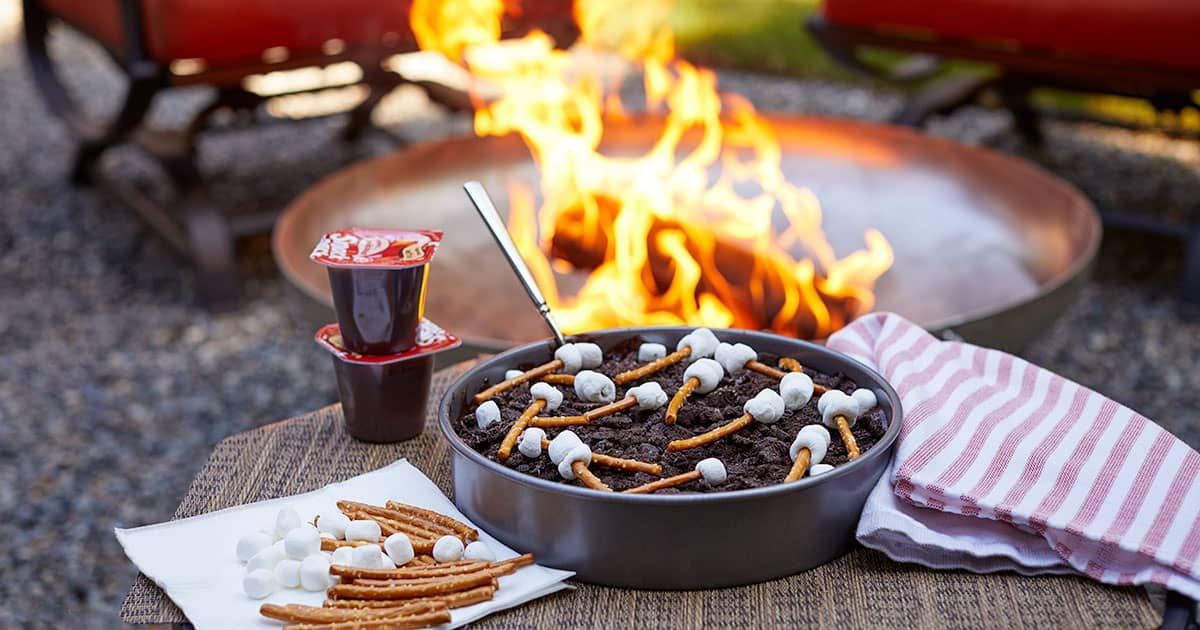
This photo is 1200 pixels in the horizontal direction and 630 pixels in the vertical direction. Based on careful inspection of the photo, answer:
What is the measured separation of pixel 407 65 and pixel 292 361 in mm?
2435

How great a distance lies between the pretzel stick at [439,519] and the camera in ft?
3.10

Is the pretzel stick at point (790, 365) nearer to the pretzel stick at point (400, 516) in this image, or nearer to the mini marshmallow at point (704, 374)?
the mini marshmallow at point (704, 374)

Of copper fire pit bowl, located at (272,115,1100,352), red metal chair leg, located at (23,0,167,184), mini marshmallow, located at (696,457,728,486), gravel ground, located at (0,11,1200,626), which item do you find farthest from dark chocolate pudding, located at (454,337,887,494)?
red metal chair leg, located at (23,0,167,184)

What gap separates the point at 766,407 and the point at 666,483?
13 cm

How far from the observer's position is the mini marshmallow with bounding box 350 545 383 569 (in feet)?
2.92

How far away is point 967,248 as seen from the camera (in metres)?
2.16

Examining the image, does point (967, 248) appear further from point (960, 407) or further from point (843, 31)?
point (960, 407)

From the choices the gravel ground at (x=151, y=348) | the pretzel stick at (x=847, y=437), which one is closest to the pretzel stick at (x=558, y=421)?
the pretzel stick at (x=847, y=437)

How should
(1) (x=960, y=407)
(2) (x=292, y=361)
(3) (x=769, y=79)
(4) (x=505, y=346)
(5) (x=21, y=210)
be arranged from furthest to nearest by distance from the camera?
(3) (x=769, y=79)
(5) (x=21, y=210)
(2) (x=292, y=361)
(4) (x=505, y=346)
(1) (x=960, y=407)

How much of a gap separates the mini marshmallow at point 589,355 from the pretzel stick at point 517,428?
3.9 inches

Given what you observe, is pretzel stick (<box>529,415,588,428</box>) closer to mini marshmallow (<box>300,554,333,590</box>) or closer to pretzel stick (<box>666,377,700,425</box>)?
pretzel stick (<box>666,377,700,425</box>)

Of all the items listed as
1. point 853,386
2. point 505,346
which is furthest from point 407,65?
point 853,386

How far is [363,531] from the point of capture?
0.94 m

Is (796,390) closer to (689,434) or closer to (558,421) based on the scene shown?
(689,434)
